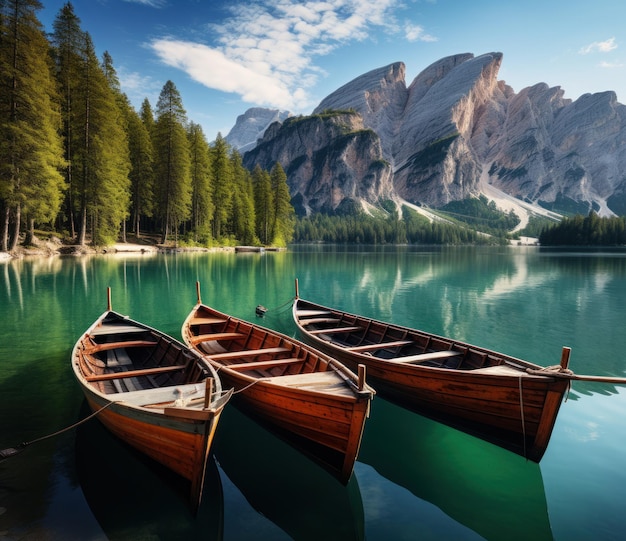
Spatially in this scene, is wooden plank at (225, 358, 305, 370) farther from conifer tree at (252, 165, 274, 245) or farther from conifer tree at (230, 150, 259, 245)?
conifer tree at (252, 165, 274, 245)

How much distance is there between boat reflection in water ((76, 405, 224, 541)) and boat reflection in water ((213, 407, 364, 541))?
1.71 ft

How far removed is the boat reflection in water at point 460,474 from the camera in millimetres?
5820

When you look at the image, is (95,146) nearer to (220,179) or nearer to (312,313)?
(220,179)

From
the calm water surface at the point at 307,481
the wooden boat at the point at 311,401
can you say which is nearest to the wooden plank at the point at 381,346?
the calm water surface at the point at 307,481

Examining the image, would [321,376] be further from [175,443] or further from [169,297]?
[169,297]

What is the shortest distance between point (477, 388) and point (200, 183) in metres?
63.2

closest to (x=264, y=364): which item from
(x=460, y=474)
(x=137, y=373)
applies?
(x=137, y=373)

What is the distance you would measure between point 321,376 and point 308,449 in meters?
1.35

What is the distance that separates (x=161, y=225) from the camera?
217 ft

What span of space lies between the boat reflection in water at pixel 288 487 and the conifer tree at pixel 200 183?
60226mm

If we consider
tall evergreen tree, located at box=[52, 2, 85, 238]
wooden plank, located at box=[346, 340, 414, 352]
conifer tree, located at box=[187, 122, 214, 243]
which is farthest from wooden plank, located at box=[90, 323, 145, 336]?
conifer tree, located at box=[187, 122, 214, 243]

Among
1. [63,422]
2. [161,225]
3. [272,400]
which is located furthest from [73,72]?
[272,400]

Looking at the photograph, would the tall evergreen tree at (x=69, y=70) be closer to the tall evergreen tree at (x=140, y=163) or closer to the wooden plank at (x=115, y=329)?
the tall evergreen tree at (x=140, y=163)

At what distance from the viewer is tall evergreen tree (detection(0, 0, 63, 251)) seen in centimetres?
3259
